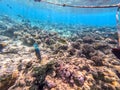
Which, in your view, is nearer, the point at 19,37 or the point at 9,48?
the point at 9,48

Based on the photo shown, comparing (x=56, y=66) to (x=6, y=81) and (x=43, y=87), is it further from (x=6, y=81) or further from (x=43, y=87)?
(x=6, y=81)

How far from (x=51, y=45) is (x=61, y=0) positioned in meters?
20.4

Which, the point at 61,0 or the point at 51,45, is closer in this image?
the point at 51,45

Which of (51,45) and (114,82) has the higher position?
(51,45)

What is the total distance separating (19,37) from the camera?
11.4 metres

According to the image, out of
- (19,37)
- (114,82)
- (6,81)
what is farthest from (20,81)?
(19,37)

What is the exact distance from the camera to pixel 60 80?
4340mm

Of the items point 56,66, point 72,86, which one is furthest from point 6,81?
point 72,86

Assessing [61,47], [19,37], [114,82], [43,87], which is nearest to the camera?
[43,87]

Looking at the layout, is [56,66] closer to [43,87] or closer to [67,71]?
[67,71]

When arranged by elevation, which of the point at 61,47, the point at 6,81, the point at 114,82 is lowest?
the point at 114,82

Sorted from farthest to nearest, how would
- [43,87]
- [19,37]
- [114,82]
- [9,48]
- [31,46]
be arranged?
[19,37] → [31,46] → [9,48] → [114,82] → [43,87]

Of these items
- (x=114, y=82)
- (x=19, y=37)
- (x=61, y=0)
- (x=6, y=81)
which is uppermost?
(x=61, y=0)

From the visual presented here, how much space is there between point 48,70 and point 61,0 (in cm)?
2489
